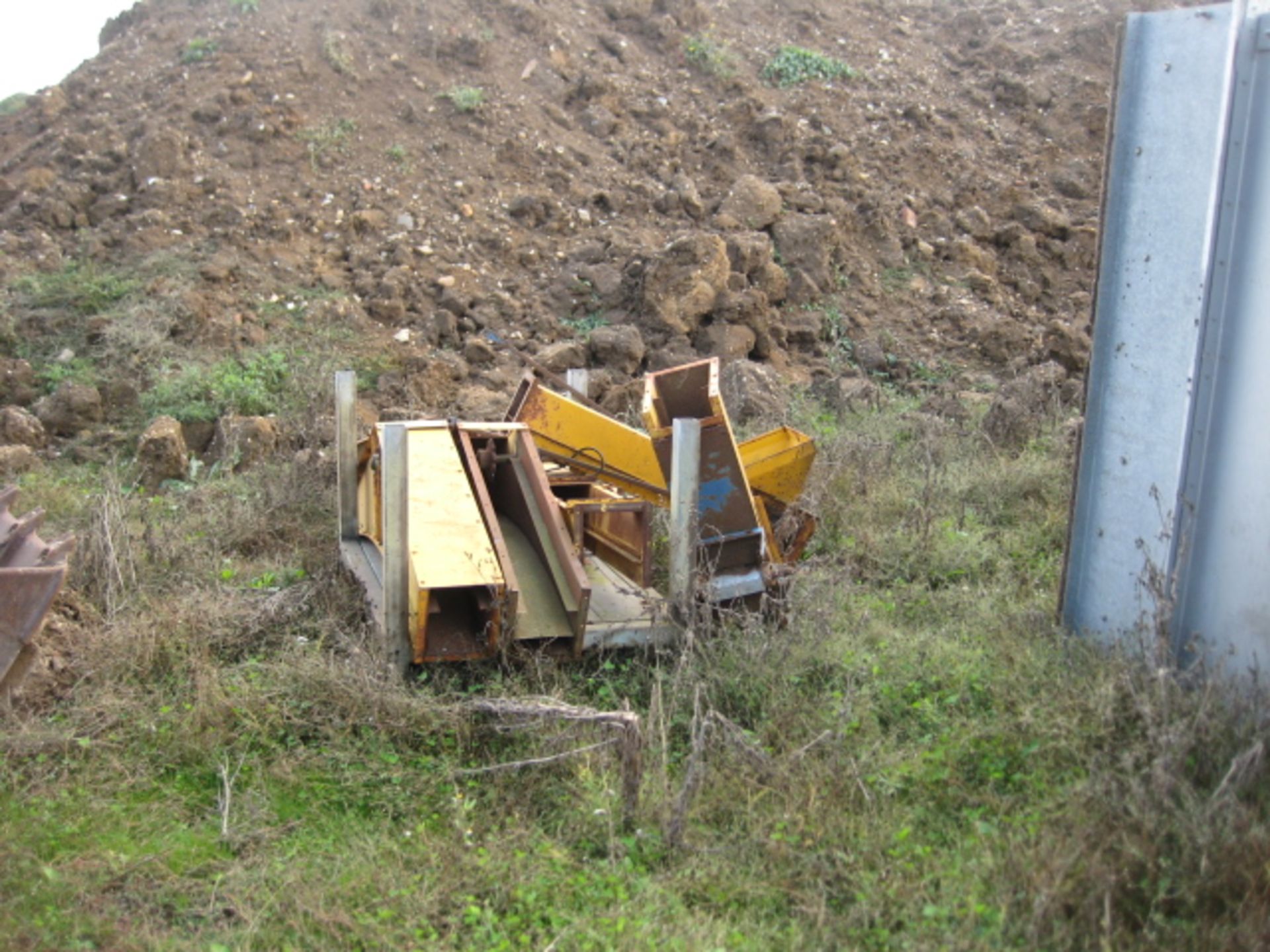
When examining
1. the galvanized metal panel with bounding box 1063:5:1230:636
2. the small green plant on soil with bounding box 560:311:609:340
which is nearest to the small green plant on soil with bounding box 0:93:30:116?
the small green plant on soil with bounding box 560:311:609:340

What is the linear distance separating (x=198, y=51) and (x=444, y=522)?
10529 mm

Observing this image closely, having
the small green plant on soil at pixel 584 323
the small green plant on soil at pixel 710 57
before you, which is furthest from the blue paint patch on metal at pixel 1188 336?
the small green plant on soil at pixel 710 57

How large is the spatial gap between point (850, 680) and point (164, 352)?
23.5 ft

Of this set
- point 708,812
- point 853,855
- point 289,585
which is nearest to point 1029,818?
point 853,855

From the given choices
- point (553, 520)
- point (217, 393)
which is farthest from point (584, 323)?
point (553, 520)

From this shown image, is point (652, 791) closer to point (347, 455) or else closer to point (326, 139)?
point (347, 455)

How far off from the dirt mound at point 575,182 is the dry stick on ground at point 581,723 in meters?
5.45

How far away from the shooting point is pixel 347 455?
6.61 metres

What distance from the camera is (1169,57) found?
14.2 ft

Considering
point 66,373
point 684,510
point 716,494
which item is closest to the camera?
point 684,510

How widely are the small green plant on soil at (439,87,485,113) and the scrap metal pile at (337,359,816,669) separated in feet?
24.2

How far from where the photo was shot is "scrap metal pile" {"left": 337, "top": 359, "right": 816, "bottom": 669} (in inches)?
193

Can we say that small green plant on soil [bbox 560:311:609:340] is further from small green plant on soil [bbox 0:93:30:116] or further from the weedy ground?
small green plant on soil [bbox 0:93:30:116]

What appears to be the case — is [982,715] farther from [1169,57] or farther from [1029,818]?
[1169,57]
